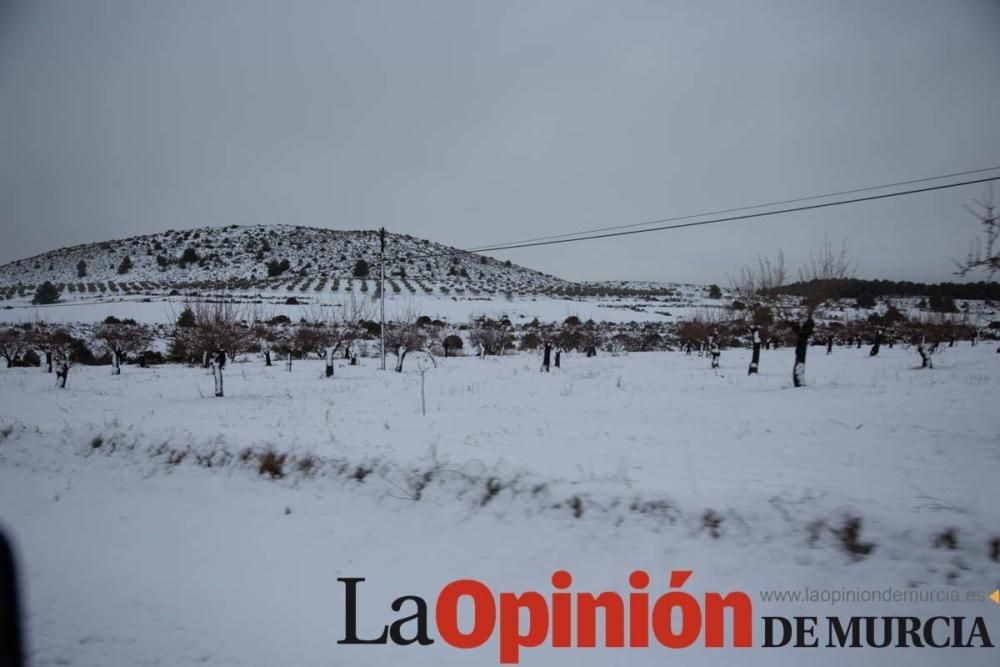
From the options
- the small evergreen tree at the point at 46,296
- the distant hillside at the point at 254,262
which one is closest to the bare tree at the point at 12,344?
the small evergreen tree at the point at 46,296

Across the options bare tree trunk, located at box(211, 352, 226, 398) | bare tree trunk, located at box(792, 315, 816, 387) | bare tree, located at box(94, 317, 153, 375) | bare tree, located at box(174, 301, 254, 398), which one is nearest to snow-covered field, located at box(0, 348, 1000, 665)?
bare tree trunk, located at box(211, 352, 226, 398)

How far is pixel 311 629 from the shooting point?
3.72 metres

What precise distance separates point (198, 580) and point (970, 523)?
778 centimetres

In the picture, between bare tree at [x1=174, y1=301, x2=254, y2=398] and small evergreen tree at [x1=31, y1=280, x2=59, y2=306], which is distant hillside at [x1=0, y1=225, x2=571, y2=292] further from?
bare tree at [x1=174, y1=301, x2=254, y2=398]

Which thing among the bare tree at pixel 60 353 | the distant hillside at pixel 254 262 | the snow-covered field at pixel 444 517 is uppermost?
the distant hillside at pixel 254 262

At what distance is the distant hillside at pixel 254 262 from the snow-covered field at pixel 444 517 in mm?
71151

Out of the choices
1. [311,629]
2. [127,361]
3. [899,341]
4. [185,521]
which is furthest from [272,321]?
[899,341]

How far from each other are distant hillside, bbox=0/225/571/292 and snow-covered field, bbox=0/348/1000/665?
2801 inches

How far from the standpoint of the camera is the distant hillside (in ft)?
275

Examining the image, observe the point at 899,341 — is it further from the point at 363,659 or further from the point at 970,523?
the point at 363,659

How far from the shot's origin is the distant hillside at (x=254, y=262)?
275 feet

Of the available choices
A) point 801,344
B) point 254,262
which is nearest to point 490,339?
point 801,344

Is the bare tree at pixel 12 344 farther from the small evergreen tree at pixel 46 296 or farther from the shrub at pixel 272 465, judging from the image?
the small evergreen tree at pixel 46 296

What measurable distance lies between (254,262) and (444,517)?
104 meters
